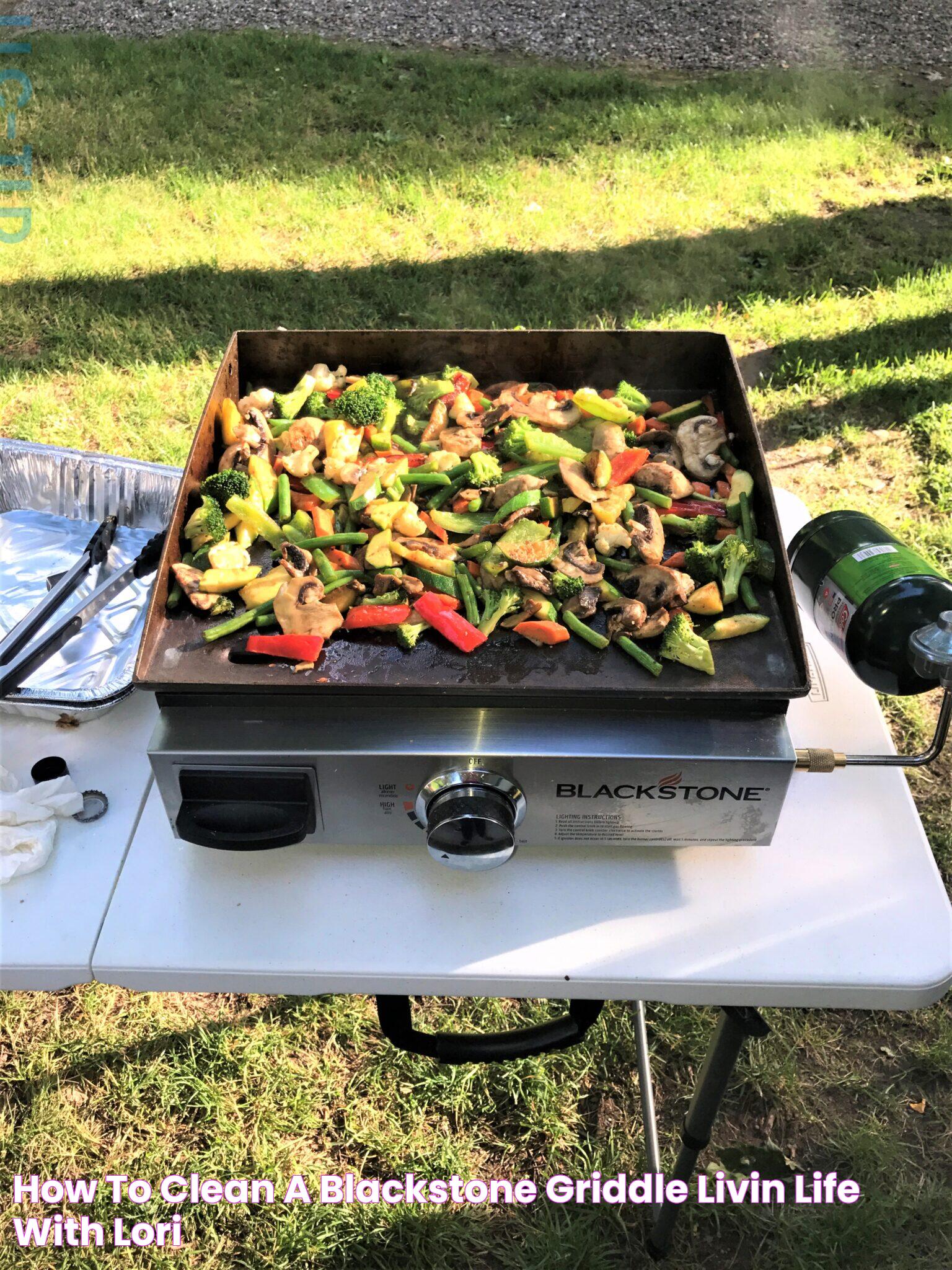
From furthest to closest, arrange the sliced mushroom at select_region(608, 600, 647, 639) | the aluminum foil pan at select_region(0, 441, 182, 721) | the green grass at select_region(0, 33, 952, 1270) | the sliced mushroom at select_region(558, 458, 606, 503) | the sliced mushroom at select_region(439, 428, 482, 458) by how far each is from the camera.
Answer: the green grass at select_region(0, 33, 952, 1270)
the aluminum foil pan at select_region(0, 441, 182, 721)
the sliced mushroom at select_region(439, 428, 482, 458)
the sliced mushroom at select_region(558, 458, 606, 503)
the sliced mushroom at select_region(608, 600, 647, 639)

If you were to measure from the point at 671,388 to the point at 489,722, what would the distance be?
0.92 m

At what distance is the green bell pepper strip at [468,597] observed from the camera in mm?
1415

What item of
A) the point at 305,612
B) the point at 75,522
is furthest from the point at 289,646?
the point at 75,522

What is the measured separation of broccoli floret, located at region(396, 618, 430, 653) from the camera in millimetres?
1368

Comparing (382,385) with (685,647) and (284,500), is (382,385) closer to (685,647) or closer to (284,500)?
(284,500)

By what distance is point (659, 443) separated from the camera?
1.74 meters

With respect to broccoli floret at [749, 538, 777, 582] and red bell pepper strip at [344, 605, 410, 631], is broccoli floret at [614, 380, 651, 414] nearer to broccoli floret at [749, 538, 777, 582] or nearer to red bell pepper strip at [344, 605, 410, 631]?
broccoli floret at [749, 538, 777, 582]

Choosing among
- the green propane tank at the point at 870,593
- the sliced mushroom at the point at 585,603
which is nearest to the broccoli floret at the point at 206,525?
the sliced mushroom at the point at 585,603

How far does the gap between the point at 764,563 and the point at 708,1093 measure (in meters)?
1.01

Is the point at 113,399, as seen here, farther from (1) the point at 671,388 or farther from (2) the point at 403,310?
(1) the point at 671,388

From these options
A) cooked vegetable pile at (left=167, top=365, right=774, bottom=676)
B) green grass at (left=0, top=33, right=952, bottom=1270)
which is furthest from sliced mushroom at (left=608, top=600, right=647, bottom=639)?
green grass at (left=0, top=33, right=952, bottom=1270)

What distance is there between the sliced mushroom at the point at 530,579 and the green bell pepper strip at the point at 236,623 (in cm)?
36

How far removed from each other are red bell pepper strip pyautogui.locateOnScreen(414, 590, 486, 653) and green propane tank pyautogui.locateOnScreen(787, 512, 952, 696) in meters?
0.51

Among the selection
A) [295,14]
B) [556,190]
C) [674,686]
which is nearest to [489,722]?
[674,686]
